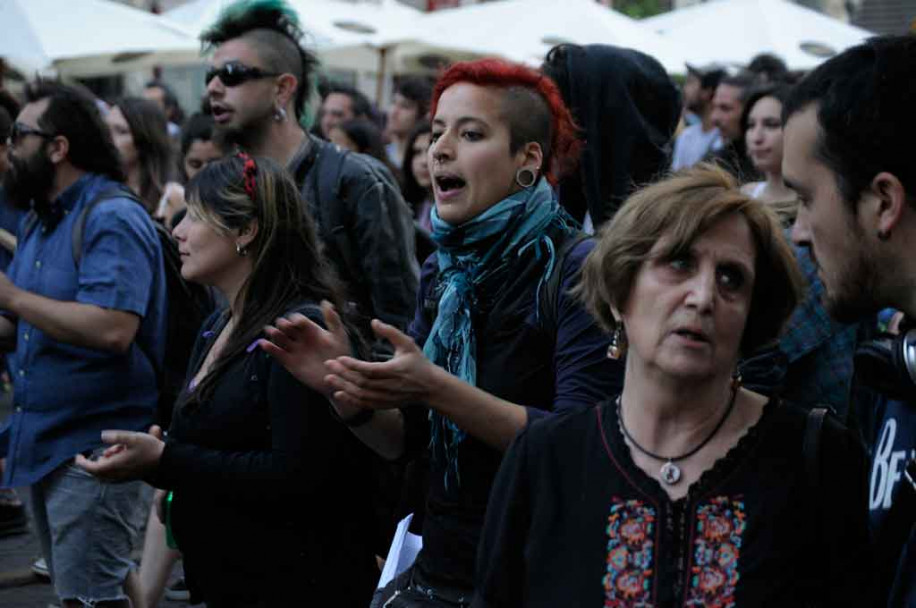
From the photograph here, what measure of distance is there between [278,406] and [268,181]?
A: 2.59 feet

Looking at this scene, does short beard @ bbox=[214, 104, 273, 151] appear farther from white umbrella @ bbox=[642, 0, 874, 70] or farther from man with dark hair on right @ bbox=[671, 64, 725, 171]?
white umbrella @ bbox=[642, 0, 874, 70]

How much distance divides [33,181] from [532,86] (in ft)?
8.25

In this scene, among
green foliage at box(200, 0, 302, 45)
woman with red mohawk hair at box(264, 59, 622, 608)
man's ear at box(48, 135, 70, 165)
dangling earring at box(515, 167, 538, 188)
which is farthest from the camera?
green foliage at box(200, 0, 302, 45)

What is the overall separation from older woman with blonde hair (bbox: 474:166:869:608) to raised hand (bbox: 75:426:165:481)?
55.7 inches

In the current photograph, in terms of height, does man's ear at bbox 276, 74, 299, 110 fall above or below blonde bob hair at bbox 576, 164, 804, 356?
below

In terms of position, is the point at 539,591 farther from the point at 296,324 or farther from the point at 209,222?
the point at 209,222

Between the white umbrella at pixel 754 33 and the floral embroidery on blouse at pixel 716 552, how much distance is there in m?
14.2

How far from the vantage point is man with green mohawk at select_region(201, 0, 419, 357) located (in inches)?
201

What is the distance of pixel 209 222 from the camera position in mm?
4117

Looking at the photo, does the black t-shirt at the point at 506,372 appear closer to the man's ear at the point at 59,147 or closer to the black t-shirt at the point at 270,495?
the black t-shirt at the point at 270,495

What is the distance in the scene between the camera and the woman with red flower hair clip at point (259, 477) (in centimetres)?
363

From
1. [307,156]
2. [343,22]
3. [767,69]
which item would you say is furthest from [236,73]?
[343,22]

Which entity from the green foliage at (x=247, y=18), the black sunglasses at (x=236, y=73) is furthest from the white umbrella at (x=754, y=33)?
the black sunglasses at (x=236, y=73)

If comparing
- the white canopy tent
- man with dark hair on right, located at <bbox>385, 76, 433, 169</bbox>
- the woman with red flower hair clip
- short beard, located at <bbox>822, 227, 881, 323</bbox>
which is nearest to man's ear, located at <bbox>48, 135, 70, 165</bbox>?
the woman with red flower hair clip
